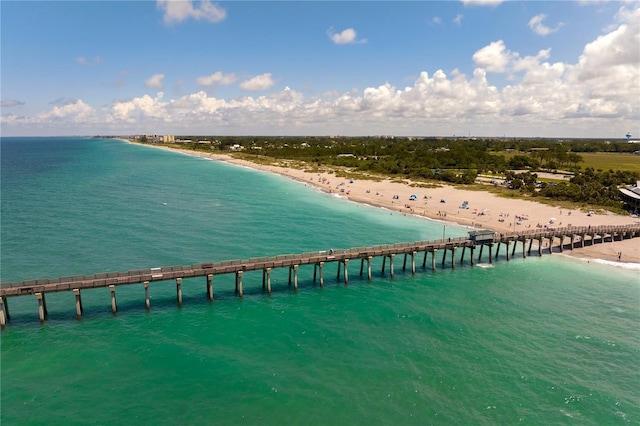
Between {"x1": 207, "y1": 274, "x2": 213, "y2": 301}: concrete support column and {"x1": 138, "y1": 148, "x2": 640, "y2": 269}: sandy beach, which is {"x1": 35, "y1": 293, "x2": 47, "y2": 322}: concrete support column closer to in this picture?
{"x1": 207, "y1": 274, "x2": 213, "y2": 301}: concrete support column

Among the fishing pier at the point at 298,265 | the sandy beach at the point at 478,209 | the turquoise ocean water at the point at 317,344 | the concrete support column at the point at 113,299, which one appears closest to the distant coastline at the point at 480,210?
the sandy beach at the point at 478,209

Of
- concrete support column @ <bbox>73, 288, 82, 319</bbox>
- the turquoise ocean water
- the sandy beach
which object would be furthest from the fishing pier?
the sandy beach

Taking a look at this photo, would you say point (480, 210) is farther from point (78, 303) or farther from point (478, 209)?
point (78, 303)

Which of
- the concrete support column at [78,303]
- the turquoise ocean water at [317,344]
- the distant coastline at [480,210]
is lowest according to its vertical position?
the turquoise ocean water at [317,344]

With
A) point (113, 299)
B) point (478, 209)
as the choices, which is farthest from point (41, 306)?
point (478, 209)

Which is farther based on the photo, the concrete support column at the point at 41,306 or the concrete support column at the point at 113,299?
the concrete support column at the point at 113,299

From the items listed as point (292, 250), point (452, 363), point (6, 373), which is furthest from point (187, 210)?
point (452, 363)

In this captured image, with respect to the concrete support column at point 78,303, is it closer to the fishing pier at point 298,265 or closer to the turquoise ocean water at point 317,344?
the fishing pier at point 298,265
